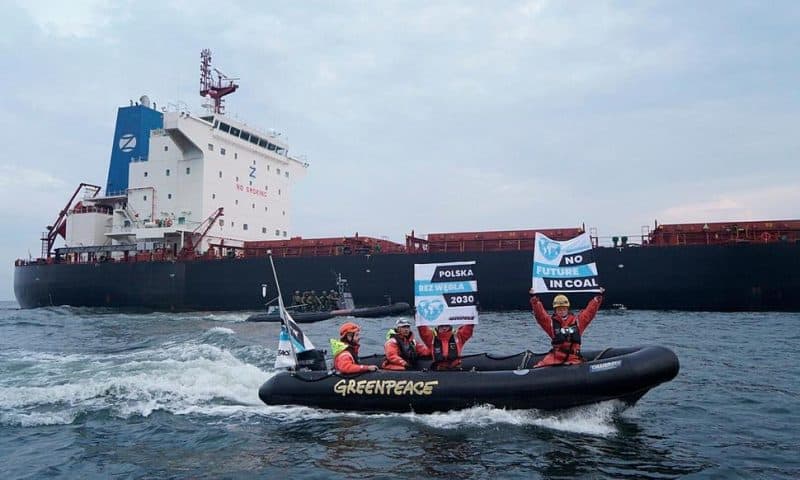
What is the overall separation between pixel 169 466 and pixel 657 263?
887 inches

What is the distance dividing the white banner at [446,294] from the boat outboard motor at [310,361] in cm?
230

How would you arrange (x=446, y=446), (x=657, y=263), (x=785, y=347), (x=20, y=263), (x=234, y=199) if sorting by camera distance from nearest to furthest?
(x=446, y=446) → (x=785, y=347) → (x=657, y=263) → (x=234, y=199) → (x=20, y=263)

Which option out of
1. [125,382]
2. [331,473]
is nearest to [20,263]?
[125,382]

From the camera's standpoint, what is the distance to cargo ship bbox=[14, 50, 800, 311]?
24.2m

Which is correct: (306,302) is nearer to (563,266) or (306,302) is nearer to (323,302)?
(323,302)

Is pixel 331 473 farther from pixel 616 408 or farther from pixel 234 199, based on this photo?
pixel 234 199

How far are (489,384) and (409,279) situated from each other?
20.4 meters

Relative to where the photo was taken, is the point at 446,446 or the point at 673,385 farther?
the point at 673,385

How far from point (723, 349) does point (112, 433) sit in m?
12.9

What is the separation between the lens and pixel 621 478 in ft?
19.7

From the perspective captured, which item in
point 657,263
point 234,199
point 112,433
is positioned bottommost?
point 112,433

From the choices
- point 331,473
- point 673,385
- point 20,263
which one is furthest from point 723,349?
point 20,263

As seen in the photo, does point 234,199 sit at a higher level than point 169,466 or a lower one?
higher

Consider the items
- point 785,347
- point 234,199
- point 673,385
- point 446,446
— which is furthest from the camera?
point 234,199
